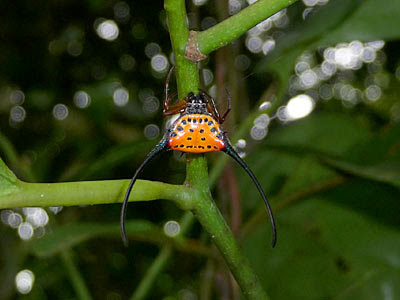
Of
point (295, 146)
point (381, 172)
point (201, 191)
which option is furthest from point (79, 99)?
point (201, 191)

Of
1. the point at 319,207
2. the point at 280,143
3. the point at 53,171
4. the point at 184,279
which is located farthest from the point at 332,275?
the point at 184,279

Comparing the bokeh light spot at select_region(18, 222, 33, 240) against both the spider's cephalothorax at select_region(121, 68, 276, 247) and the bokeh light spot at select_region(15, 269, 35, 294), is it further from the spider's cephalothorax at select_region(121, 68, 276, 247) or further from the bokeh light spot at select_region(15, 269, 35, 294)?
the spider's cephalothorax at select_region(121, 68, 276, 247)

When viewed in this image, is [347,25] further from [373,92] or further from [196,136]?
[373,92]

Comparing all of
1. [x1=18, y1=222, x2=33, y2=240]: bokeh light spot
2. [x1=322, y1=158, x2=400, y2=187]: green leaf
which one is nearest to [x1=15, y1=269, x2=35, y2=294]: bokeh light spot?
[x1=18, y1=222, x2=33, y2=240]: bokeh light spot

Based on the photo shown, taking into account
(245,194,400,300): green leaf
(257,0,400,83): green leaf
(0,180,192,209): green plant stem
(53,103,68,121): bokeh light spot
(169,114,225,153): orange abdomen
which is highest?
(0,180,192,209): green plant stem

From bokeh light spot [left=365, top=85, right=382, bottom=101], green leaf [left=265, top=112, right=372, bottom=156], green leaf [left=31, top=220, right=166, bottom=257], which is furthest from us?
bokeh light spot [left=365, top=85, right=382, bottom=101]

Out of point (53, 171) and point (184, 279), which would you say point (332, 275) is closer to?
point (53, 171)

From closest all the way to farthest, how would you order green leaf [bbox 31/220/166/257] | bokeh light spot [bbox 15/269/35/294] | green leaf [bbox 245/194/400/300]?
green leaf [bbox 31/220/166/257] < green leaf [bbox 245/194/400/300] < bokeh light spot [bbox 15/269/35/294]
